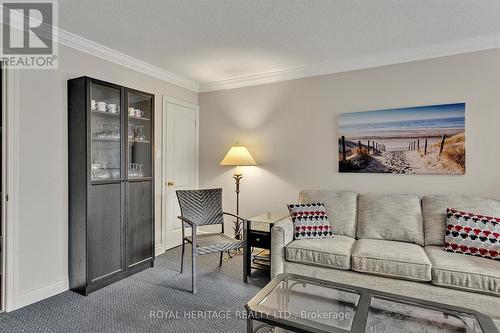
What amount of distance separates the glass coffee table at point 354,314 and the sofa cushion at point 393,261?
23.5 inches

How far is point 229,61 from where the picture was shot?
3.42 meters

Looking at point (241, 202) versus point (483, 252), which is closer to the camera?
point (483, 252)

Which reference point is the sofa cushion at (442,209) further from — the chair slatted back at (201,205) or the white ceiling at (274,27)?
the chair slatted back at (201,205)

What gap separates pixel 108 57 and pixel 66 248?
2037mm

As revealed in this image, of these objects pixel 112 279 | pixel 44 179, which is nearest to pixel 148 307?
pixel 112 279

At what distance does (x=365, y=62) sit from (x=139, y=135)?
9.01ft

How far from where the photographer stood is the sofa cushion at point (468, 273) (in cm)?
203

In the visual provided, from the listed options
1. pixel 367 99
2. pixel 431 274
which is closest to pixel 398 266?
pixel 431 274

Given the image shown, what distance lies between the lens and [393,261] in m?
2.32

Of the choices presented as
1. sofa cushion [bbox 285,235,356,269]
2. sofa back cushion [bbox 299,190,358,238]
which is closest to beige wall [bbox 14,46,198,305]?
sofa cushion [bbox 285,235,356,269]

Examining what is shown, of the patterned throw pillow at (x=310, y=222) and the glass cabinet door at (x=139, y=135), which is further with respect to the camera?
the glass cabinet door at (x=139, y=135)

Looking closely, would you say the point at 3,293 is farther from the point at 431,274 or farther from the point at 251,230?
the point at 431,274

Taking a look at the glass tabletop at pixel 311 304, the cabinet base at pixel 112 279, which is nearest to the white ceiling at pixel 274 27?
the glass tabletop at pixel 311 304

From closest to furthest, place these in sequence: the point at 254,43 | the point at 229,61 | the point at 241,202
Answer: the point at 254,43 < the point at 229,61 < the point at 241,202
